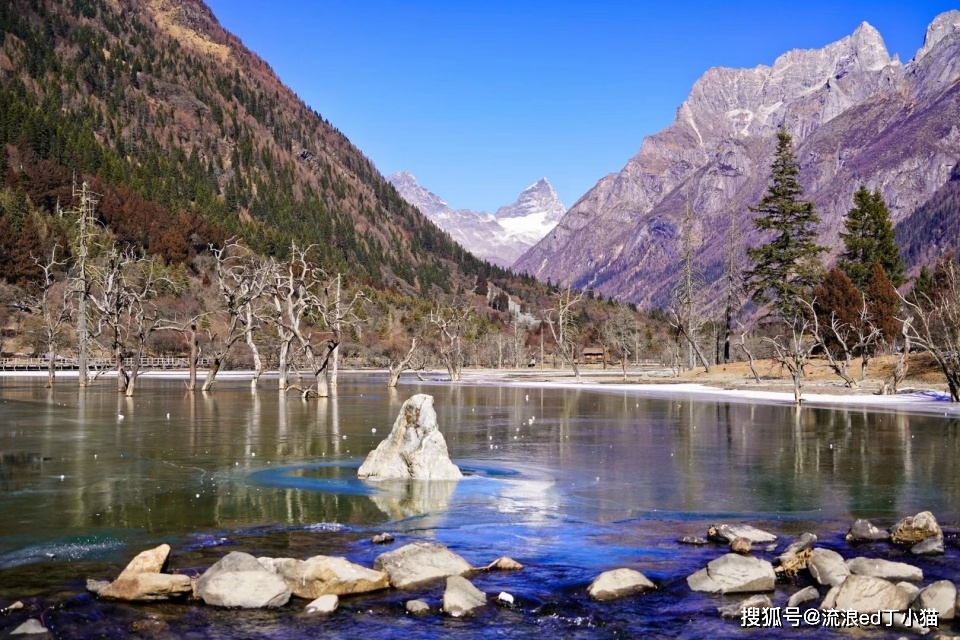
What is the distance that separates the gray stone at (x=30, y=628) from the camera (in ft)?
35.3

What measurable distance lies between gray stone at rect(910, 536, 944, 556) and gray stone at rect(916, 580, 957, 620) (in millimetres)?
3050

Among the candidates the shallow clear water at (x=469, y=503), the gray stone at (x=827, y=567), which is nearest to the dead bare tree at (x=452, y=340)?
the shallow clear water at (x=469, y=503)

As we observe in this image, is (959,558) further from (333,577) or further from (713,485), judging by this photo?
(333,577)

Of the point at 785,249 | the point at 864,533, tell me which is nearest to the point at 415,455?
the point at 864,533

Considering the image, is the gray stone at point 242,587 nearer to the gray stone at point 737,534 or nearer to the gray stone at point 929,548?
the gray stone at point 737,534

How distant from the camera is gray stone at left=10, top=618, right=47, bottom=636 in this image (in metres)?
10.8

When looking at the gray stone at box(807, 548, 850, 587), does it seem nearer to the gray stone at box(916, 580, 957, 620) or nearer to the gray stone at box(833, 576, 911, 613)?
the gray stone at box(833, 576, 911, 613)

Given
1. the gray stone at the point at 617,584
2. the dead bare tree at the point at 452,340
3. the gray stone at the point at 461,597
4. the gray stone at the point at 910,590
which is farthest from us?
the dead bare tree at the point at 452,340

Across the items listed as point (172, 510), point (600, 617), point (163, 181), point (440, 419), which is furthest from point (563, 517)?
point (163, 181)

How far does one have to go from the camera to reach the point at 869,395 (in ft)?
184

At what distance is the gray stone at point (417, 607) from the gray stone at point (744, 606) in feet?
13.2

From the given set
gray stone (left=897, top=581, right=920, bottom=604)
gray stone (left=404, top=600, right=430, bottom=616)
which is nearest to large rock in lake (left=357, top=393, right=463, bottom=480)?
gray stone (left=404, top=600, right=430, bottom=616)

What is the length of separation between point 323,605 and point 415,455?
11023 millimetres

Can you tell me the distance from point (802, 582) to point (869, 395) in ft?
155
